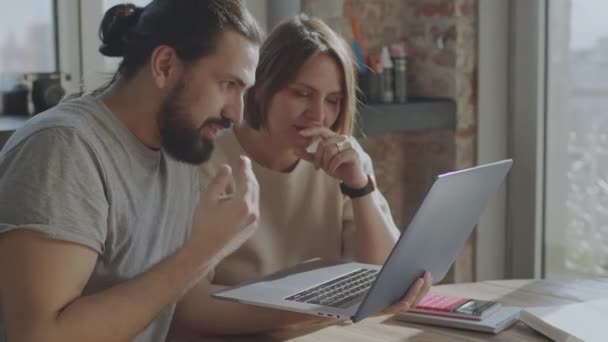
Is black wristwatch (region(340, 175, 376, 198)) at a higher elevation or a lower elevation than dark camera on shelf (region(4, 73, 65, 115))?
lower

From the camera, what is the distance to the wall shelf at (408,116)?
9.24 ft

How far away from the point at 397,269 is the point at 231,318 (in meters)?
0.37

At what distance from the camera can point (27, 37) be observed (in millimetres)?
2463

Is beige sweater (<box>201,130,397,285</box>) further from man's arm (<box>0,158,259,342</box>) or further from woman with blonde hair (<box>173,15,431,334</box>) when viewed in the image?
man's arm (<box>0,158,259,342</box>)

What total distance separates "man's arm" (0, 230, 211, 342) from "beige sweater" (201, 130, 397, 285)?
53cm

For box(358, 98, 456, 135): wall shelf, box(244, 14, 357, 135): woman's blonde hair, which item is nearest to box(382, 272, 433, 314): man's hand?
box(244, 14, 357, 135): woman's blonde hair

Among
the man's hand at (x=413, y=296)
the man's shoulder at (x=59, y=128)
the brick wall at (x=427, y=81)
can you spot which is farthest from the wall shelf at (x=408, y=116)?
the man's shoulder at (x=59, y=128)

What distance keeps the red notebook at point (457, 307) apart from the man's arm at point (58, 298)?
0.50 m

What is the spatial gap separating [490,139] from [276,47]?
131 cm

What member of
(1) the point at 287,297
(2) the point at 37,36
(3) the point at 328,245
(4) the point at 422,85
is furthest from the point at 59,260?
(4) the point at 422,85

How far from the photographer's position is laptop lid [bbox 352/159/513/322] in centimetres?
134

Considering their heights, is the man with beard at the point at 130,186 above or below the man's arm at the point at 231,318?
above

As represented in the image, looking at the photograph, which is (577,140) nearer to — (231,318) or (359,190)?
(359,190)

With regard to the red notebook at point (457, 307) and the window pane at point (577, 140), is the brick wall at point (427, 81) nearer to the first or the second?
the window pane at point (577, 140)
